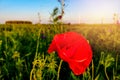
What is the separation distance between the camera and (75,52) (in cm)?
146

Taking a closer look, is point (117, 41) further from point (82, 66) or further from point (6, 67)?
point (82, 66)

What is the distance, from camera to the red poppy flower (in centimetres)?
144

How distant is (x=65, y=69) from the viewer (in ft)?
12.8

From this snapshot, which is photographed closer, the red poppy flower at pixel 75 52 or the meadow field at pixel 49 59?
the red poppy flower at pixel 75 52

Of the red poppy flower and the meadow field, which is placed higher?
the red poppy flower

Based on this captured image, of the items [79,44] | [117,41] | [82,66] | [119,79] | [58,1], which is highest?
[58,1]

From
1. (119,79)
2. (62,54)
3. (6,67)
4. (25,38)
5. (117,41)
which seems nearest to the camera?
(62,54)

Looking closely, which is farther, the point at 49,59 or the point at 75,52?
the point at 49,59

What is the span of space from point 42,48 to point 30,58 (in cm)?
29

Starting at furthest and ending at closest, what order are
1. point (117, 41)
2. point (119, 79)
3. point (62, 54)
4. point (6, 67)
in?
1. point (117, 41)
2. point (6, 67)
3. point (119, 79)
4. point (62, 54)

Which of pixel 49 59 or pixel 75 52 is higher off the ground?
pixel 75 52

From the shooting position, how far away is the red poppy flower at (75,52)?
144 cm

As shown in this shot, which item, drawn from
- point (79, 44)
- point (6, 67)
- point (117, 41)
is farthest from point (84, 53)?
point (117, 41)

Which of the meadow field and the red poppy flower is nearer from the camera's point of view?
the red poppy flower
